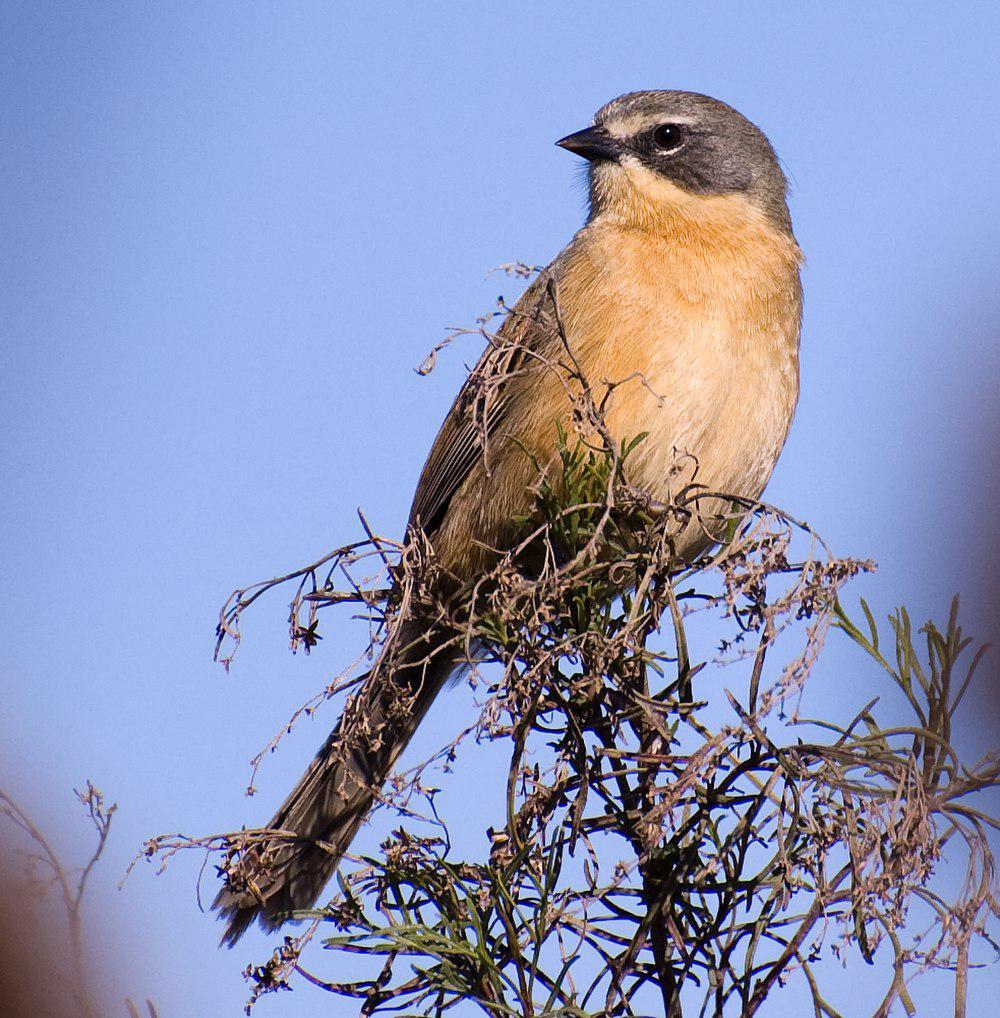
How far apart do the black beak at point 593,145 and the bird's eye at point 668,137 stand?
183 mm

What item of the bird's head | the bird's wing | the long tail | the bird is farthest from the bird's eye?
the long tail

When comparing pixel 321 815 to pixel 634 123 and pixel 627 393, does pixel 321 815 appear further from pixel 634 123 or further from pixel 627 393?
pixel 634 123

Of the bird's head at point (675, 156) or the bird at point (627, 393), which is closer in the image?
the bird at point (627, 393)

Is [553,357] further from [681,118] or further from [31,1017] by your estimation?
[31,1017]

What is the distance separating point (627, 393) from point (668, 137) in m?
1.81

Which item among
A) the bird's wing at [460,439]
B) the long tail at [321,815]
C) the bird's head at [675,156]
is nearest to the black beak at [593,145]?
the bird's head at [675,156]

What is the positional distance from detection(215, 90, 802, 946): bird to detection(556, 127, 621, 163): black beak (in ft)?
0.49

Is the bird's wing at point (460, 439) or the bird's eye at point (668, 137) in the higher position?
the bird's eye at point (668, 137)

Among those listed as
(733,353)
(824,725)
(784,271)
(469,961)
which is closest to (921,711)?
(824,725)

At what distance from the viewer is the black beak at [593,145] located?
5094mm

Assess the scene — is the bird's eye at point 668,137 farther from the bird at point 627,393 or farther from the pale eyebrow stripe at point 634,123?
the bird at point 627,393

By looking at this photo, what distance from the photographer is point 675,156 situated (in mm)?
5109

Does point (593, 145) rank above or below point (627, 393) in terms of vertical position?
above

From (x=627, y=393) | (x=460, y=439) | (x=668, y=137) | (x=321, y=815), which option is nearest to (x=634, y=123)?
(x=668, y=137)
